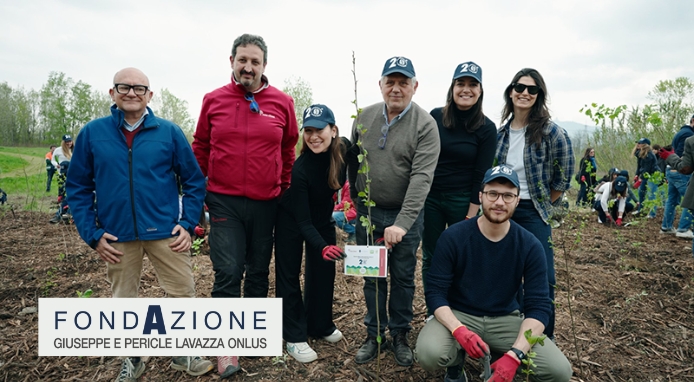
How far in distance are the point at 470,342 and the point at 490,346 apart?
424 millimetres

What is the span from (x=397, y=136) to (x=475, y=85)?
28.1 inches

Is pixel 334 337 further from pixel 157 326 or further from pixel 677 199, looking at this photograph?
pixel 677 199

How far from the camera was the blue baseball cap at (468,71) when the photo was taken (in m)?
2.96

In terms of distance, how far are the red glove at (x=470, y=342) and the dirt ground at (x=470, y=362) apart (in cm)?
69

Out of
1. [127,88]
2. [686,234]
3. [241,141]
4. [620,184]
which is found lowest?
[686,234]

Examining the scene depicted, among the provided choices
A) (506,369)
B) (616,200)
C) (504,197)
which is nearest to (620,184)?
(616,200)

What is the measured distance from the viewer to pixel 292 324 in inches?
126

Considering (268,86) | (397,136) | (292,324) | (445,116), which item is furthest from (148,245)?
(445,116)

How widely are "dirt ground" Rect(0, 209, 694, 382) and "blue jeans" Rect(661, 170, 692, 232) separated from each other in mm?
1191

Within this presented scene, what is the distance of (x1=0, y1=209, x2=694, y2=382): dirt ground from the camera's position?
304cm

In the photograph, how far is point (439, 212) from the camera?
3283mm

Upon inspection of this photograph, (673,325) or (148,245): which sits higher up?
(148,245)

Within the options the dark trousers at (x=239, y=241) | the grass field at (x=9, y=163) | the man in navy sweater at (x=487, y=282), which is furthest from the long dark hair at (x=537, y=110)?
the grass field at (x=9, y=163)

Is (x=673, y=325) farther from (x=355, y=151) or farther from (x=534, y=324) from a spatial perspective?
(x=355, y=151)
